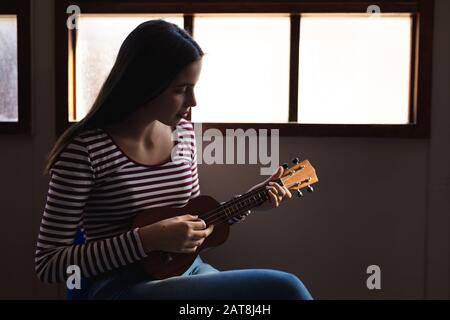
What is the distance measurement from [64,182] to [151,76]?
1.06 feet

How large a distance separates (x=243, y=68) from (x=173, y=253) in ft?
2.59

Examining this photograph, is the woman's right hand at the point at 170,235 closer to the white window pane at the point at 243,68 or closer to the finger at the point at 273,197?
the finger at the point at 273,197

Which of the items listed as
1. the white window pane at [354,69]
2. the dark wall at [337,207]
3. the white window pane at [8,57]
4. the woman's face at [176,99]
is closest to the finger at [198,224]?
the woman's face at [176,99]

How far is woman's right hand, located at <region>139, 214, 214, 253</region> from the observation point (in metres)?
1.10

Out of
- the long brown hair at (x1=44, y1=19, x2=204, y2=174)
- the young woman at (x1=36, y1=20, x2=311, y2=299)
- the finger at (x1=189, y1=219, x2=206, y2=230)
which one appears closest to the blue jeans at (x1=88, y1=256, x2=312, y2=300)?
the young woman at (x1=36, y1=20, x2=311, y2=299)

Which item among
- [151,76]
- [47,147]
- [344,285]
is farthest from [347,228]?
[47,147]

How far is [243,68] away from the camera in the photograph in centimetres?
170

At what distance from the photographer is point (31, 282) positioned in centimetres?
175

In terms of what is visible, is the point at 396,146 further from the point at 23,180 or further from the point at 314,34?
the point at 23,180

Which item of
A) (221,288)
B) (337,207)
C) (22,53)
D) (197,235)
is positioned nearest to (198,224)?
(197,235)

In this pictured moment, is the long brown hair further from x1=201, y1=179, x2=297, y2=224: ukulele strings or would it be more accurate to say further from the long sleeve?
x1=201, y1=179, x2=297, y2=224: ukulele strings

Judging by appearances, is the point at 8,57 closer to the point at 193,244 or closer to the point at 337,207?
the point at 193,244

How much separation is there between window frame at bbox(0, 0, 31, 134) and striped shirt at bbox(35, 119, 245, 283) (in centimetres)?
63

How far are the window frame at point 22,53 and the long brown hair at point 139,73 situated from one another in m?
0.61
